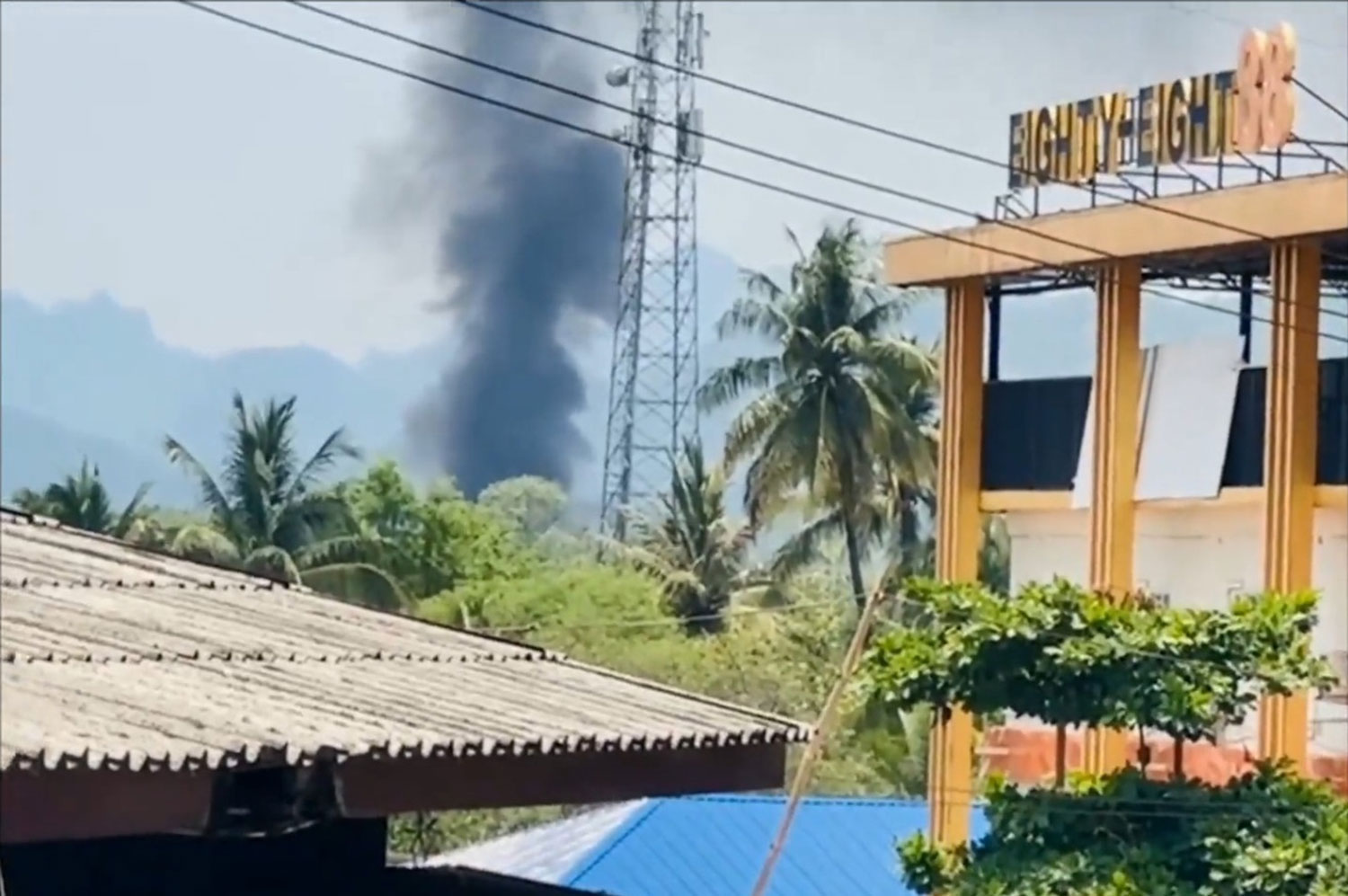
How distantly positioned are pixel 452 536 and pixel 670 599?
370cm

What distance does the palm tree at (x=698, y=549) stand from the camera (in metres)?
41.0

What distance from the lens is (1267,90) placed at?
734 inches

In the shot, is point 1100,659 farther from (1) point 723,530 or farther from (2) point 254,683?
(1) point 723,530

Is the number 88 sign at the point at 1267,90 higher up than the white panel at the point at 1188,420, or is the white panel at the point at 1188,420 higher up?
the number 88 sign at the point at 1267,90

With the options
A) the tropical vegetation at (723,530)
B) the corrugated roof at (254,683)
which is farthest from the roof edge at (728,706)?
the tropical vegetation at (723,530)

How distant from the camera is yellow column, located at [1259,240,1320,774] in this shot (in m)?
18.2

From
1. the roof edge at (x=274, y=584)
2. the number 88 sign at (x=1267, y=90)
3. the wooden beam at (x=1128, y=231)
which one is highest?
the number 88 sign at (x=1267, y=90)

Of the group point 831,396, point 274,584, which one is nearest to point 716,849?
point 274,584

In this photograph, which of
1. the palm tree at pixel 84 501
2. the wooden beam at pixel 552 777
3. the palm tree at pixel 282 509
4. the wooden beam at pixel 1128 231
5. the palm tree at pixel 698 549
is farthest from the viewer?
the palm tree at pixel 698 549

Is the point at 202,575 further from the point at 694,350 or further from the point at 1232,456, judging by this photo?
the point at 694,350

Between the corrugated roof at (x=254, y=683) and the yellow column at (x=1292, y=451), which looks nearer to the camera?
the corrugated roof at (x=254, y=683)

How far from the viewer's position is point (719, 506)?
→ 1652 inches

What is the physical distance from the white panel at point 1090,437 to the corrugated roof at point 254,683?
13.0 m

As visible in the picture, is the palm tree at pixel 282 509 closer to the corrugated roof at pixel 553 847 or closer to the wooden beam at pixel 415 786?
the corrugated roof at pixel 553 847
